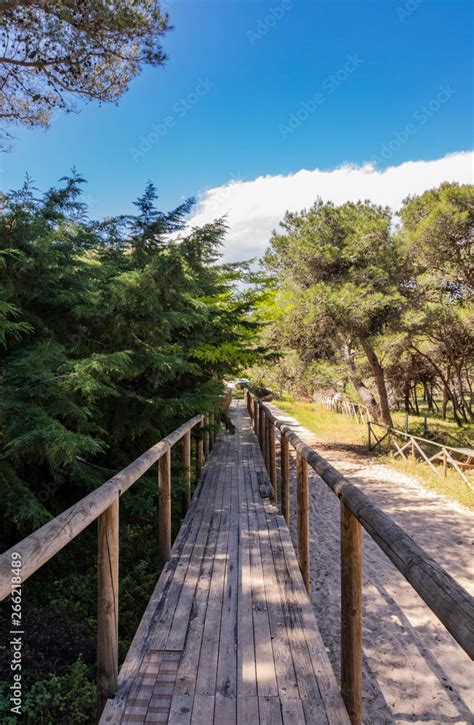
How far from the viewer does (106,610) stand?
1.85 meters

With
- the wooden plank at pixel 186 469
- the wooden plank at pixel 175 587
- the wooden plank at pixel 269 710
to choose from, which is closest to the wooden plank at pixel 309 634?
the wooden plank at pixel 269 710

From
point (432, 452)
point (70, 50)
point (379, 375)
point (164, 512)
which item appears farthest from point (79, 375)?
point (432, 452)

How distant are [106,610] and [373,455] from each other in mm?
13124

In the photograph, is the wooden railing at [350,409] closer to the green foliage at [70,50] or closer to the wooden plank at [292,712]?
the green foliage at [70,50]

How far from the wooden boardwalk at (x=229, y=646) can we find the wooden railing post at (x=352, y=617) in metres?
0.07

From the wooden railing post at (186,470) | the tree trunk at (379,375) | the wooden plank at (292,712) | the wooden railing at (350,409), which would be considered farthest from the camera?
the wooden railing at (350,409)

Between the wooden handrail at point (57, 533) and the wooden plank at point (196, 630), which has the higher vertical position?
the wooden handrail at point (57, 533)

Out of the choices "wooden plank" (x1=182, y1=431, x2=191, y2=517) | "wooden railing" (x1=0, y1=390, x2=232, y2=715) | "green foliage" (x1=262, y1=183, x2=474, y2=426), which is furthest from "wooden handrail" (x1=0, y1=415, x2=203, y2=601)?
"green foliage" (x1=262, y1=183, x2=474, y2=426)

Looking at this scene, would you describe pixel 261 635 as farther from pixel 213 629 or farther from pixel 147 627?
pixel 147 627

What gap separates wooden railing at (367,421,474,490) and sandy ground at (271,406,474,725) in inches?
92.3

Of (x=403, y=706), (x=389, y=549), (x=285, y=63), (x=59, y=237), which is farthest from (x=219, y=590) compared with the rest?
(x=285, y=63)

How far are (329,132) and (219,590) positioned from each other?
14.8 metres

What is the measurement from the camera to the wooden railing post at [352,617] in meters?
1.73

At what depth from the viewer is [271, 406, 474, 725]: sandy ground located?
9.34ft
